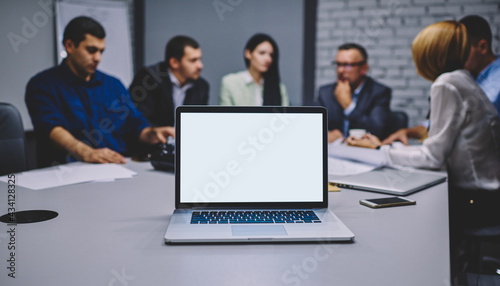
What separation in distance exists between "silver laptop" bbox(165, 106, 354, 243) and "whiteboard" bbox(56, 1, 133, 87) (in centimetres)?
335

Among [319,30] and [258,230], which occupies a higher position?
[319,30]

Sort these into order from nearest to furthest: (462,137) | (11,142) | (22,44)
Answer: (462,137) → (11,142) → (22,44)

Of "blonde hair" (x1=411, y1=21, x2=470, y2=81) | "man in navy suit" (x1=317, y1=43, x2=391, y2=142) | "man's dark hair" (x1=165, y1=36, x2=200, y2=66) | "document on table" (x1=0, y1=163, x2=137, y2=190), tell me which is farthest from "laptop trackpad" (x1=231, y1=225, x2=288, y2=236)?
"man's dark hair" (x1=165, y1=36, x2=200, y2=66)

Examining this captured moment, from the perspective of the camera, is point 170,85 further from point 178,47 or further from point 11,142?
point 11,142

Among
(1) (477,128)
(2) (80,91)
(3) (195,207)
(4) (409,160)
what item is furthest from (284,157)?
(2) (80,91)

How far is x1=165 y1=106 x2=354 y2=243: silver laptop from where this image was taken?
96 cm

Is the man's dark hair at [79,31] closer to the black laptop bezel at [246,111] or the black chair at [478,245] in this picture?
the black laptop bezel at [246,111]

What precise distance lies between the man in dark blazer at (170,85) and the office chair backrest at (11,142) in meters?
1.58

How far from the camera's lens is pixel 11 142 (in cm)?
182

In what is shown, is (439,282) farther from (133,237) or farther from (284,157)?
(133,237)

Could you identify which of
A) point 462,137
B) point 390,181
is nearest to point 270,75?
point 462,137

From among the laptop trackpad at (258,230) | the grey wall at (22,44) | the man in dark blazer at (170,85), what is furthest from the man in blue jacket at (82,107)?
the laptop trackpad at (258,230)

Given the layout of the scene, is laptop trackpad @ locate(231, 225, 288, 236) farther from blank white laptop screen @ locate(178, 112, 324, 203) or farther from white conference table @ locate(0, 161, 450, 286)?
blank white laptop screen @ locate(178, 112, 324, 203)

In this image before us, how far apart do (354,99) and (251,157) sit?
2.73 m
